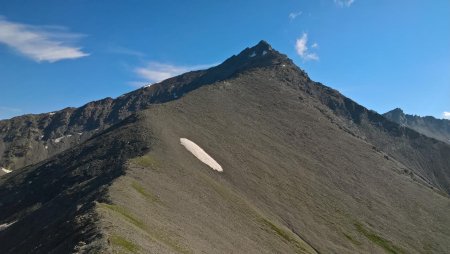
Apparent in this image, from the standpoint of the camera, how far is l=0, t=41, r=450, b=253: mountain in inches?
2111

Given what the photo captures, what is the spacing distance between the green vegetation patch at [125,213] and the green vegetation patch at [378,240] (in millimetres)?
71615

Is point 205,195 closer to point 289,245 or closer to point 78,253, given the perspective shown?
point 289,245

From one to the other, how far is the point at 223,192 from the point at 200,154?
67.3 ft

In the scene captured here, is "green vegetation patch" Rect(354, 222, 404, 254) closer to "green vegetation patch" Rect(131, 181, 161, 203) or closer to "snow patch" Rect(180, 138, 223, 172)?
"snow patch" Rect(180, 138, 223, 172)

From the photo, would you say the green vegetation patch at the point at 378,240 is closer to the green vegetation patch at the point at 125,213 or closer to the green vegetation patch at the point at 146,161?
the green vegetation patch at the point at 146,161

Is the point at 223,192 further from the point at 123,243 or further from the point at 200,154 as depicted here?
the point at 123,243

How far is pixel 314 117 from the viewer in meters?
184

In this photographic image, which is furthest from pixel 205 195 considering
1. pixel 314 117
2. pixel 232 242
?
pixel 314 117

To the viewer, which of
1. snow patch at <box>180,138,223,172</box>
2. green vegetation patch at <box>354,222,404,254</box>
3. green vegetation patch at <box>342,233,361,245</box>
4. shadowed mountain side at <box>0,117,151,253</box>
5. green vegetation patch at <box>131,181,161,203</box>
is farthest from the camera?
green vegetation patch at <box>354,222,404,254</box>

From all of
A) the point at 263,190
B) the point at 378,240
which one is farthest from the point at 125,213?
the point at 378,240

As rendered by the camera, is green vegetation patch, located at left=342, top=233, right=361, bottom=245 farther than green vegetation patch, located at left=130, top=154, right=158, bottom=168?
Yes

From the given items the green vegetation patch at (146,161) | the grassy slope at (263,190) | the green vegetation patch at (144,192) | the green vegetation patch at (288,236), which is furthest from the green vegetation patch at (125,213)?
the green vegetation patch at (288,236)

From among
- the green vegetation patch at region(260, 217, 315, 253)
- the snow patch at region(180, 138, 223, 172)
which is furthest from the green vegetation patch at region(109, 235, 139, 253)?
the snow patch at region(180, 138, 223, 172)

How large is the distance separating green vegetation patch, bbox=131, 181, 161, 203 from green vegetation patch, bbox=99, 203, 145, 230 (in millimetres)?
10996
